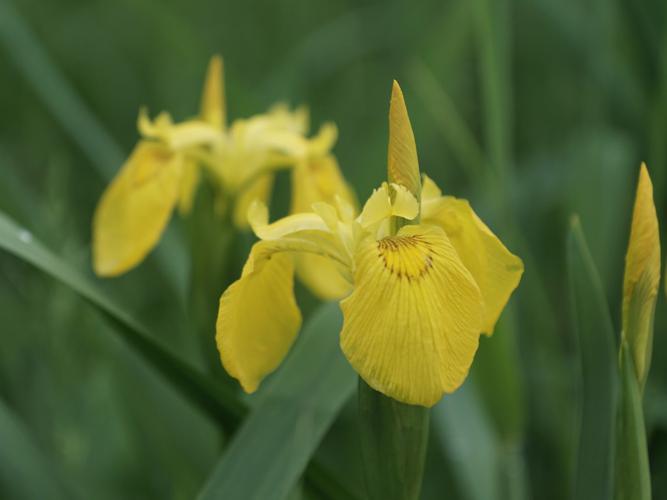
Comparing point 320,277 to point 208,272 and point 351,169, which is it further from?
point 351,169

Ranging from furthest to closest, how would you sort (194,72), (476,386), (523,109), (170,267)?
(523,109) < (194,72) < (170,267) < (476,386)

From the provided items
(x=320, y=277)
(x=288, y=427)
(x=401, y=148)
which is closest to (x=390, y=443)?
(x=288, y=427)

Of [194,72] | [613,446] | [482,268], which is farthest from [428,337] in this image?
[194,72]

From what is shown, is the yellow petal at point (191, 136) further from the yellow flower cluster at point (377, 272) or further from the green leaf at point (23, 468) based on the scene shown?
the green leaf at point (23, 468)

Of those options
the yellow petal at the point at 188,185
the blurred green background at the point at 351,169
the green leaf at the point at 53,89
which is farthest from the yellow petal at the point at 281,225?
the green leaf at the point at 53,89

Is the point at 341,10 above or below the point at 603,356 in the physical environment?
above

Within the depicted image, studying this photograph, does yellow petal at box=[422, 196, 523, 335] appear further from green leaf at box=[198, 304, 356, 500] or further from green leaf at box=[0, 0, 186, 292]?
green leaf at box=[0, 0, 186, 292]

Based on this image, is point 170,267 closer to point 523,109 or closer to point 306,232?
point 306,232
